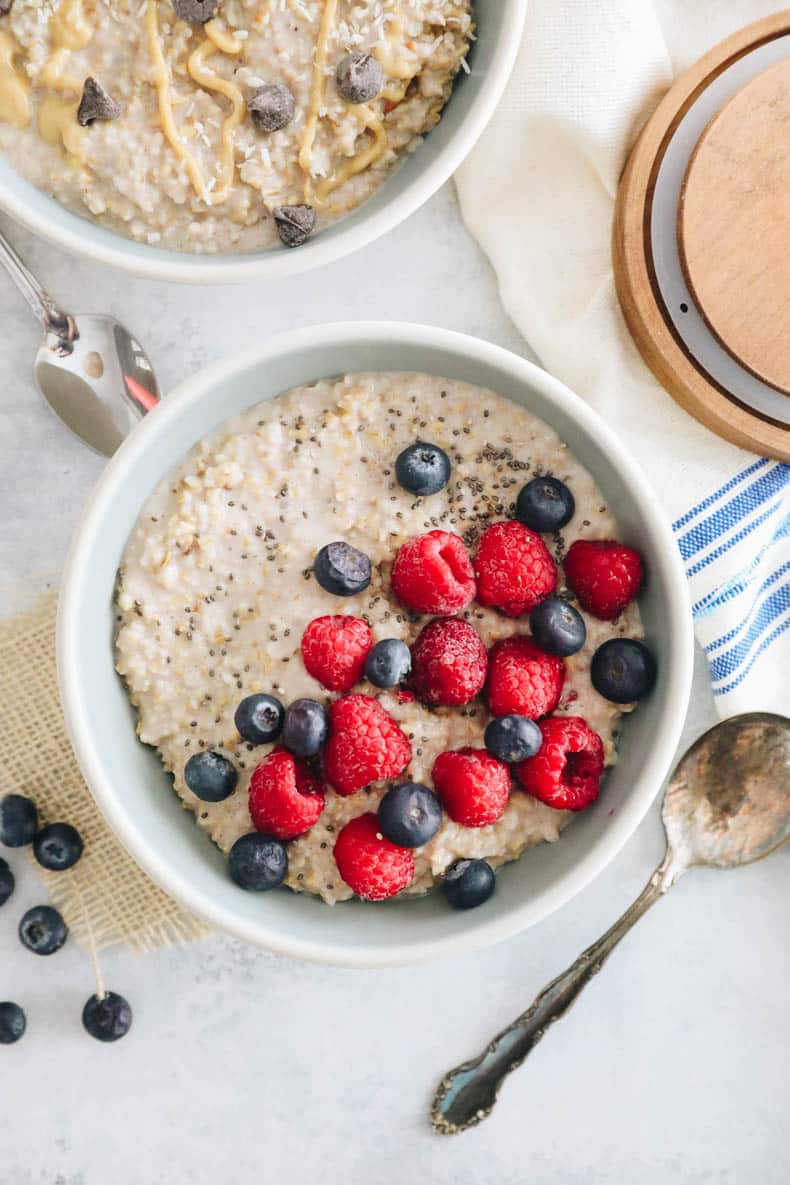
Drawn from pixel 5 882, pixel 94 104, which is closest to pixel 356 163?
pixel 94 104

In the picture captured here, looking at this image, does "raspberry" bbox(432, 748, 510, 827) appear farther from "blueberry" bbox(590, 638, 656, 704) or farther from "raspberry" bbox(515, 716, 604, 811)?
"blueberry" bbox(590, 638, 656, 704)

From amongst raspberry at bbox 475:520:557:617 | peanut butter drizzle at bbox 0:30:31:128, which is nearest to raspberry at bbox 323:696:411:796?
raspberry at bbox 475:520:557:617

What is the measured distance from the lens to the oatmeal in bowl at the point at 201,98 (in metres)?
1.50

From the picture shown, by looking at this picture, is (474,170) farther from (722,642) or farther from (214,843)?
(214,843)

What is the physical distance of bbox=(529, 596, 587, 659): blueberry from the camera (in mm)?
1501

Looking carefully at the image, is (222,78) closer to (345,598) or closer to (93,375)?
(93,375)

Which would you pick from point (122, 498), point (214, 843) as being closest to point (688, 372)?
point (122, 498)

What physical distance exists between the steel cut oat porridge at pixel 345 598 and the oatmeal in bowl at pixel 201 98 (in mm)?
307

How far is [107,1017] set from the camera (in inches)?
75.8

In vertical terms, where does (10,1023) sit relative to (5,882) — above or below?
below

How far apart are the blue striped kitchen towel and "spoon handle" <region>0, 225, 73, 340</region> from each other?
1.09 meters

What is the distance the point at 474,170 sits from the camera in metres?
1.86

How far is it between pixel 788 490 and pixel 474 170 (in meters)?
0.77

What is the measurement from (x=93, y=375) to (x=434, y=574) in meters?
0.75
